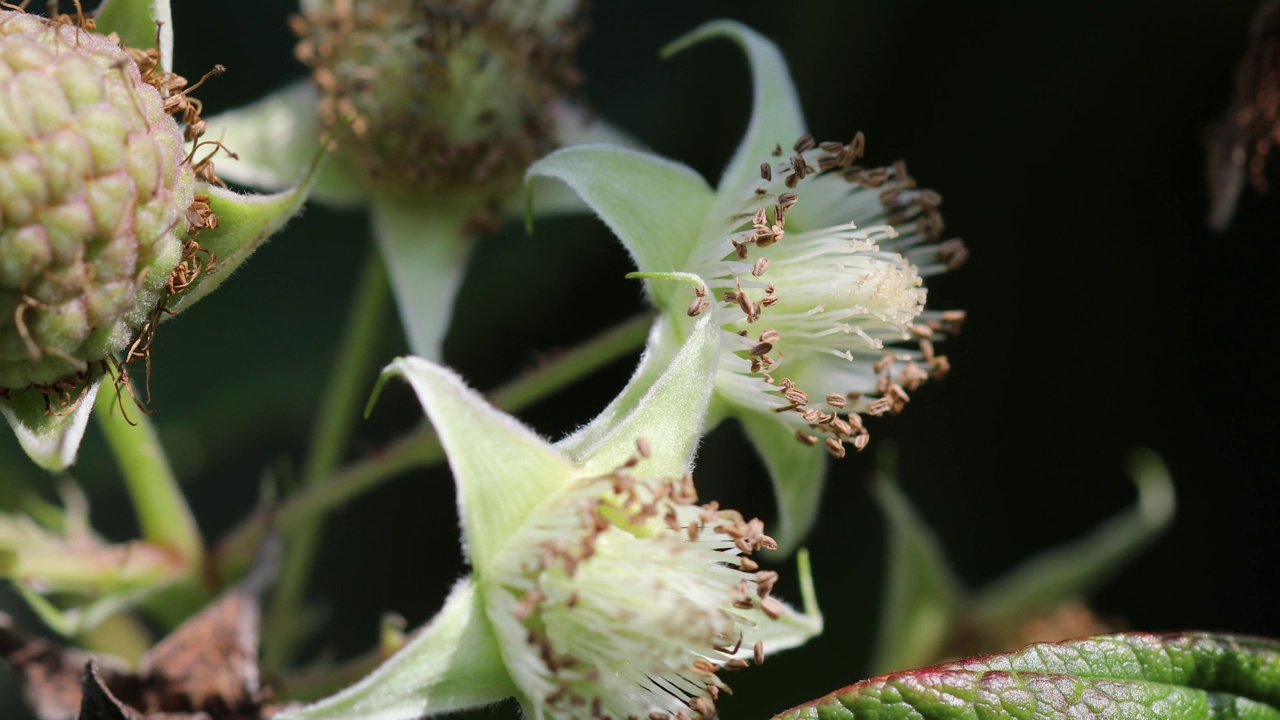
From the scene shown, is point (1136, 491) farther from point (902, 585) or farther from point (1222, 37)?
point (1222, 37)

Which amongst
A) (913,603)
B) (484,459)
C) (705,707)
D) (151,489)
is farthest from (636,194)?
(913,603)

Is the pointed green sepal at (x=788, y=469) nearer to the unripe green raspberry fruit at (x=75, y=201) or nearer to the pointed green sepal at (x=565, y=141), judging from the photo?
the pointed green sepal at (x=565, y=141)

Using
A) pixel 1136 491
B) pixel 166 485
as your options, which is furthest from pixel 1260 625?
pixel 166 485

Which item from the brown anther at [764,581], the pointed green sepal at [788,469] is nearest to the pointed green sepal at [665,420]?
the brown anther at [764,581]

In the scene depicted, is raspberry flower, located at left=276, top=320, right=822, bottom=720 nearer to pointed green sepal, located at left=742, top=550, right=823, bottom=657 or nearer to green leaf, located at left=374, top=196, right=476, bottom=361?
pointed green sepal, located at left=742, top=550, right=823, bottom=657

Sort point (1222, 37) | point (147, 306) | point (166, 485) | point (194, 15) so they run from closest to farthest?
point (147, 306) → point (166, 485) → point (194, 15) → point (1222, 37)
